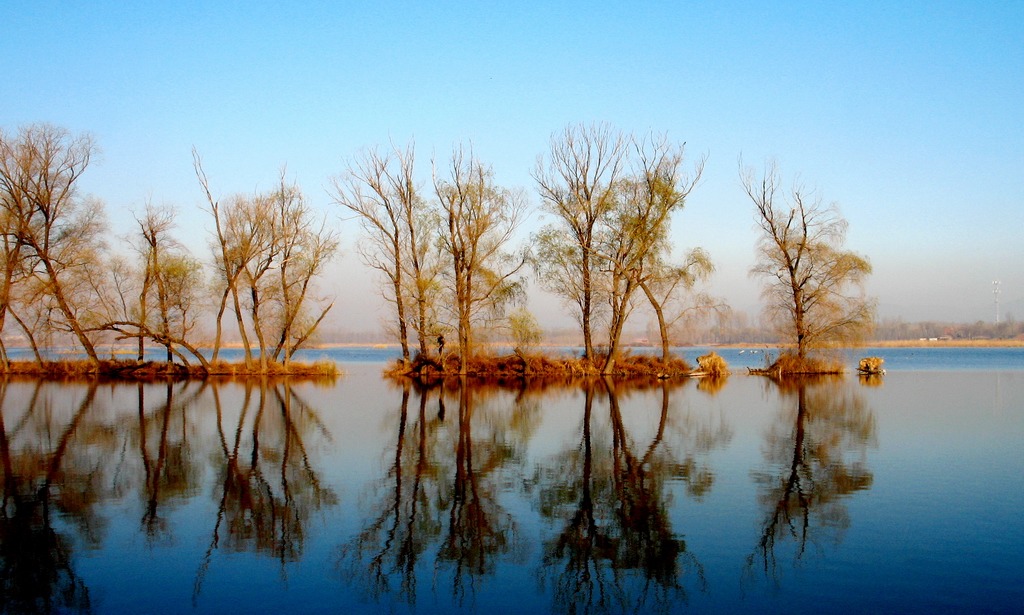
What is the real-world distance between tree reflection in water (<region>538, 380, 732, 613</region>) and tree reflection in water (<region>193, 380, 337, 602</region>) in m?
2.97

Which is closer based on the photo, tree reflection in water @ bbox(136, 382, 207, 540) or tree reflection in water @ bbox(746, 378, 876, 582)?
tree reflection in water @ bbox(746, 378, 876, 582)

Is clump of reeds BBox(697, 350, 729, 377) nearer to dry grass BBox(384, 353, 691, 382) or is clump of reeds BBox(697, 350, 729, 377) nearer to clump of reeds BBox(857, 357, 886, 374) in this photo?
dry grass BBox(384, 353, 691, 382)

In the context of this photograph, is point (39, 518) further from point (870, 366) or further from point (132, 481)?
point (870, 366)

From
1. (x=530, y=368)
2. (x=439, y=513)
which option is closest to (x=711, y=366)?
(x=530, y=368)

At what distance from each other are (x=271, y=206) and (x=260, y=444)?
81.0ft

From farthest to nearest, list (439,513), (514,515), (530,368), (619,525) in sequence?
(530,368) → (439,513) → (514,515) → (619,525)

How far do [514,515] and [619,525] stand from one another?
1.38 m

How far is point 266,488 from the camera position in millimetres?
11180

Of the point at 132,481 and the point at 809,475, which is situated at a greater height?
the point at 132,481

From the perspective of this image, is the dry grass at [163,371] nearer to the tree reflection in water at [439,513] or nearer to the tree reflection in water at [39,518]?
the tree reflection in water at [39,518]

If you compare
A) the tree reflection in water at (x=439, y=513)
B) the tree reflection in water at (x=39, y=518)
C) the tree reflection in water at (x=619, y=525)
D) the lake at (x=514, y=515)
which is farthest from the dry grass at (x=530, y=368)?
the tree reflection in water at (x=619, y=525)

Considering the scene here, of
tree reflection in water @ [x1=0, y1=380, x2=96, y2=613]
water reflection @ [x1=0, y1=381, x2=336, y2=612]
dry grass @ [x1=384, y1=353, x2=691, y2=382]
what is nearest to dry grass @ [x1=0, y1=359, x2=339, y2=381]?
dry grass @ [x1=384, y1=353, x2=691, y2=382]

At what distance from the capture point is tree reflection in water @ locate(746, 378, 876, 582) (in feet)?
27.9

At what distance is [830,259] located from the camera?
4006 cm
